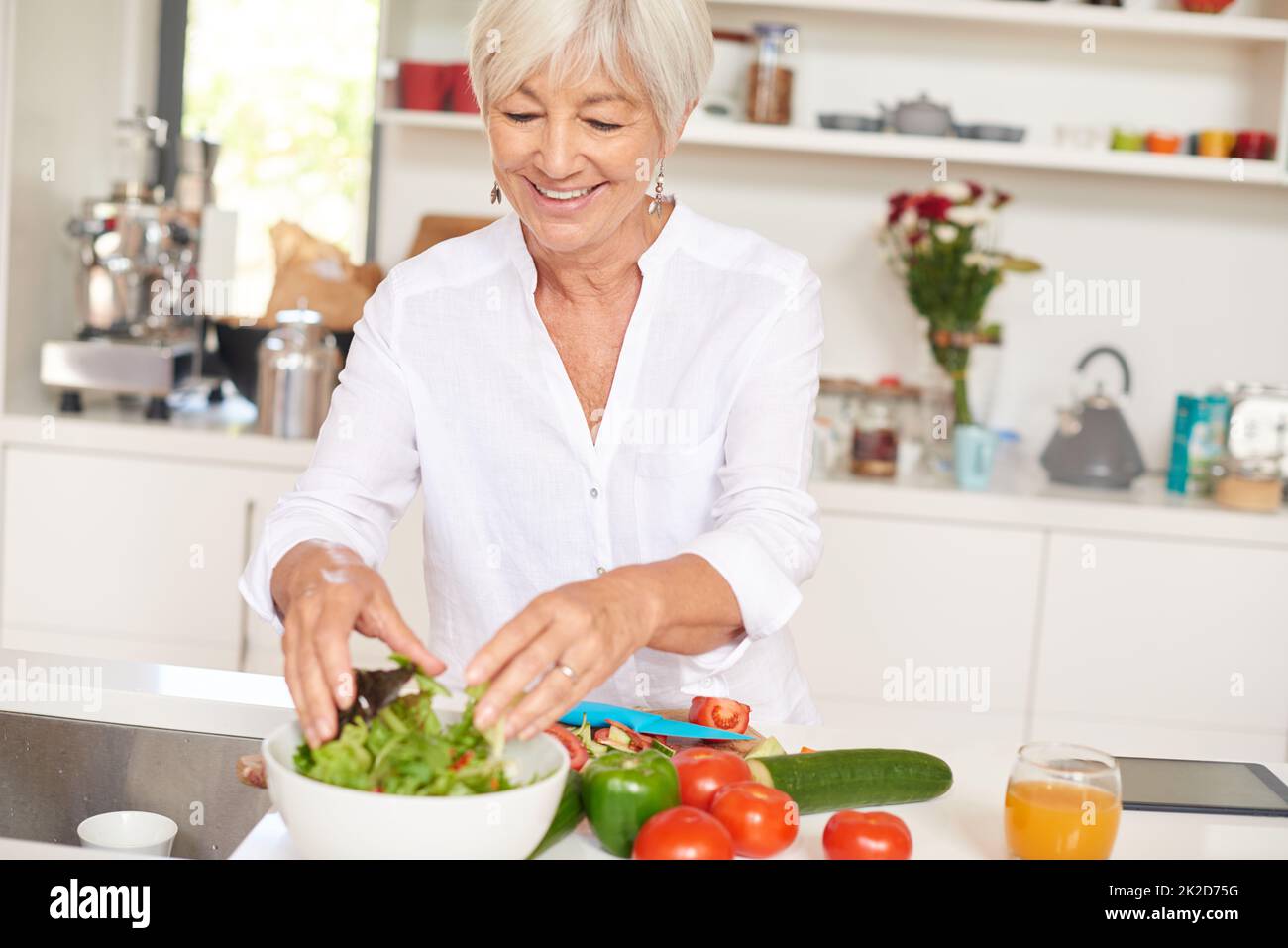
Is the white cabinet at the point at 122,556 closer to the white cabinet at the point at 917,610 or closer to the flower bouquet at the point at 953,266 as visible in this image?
the white cabinet at the point at 917,610

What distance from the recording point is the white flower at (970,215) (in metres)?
2.73

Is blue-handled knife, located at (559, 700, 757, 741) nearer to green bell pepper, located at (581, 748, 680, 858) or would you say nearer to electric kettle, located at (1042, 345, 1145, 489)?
green bell pepper, located at (581, 748, 680, 858)

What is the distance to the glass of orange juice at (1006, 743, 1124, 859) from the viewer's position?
39.2 inches

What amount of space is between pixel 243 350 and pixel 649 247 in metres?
1.61

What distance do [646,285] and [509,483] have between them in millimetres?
268

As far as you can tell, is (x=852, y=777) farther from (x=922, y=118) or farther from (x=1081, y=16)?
(x=1081, y=16)

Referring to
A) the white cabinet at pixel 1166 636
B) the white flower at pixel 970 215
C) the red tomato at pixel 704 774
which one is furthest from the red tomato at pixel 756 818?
the white flower at pixel 970 215

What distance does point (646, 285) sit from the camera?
60.6 inches

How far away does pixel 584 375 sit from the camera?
1.57 meters

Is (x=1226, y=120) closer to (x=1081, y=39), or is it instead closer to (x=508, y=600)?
(x=1081, y=39)

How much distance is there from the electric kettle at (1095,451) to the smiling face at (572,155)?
1.55 meters

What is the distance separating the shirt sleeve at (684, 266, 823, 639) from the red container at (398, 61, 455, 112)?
1575 millimetres
